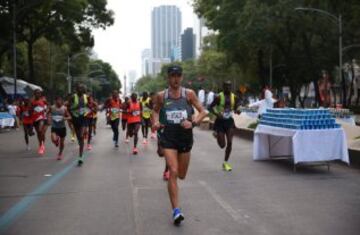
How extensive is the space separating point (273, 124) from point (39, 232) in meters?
7.23

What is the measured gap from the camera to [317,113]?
11867 millimetres

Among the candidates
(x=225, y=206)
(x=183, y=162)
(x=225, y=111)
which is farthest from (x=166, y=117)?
(x=225, y=111)

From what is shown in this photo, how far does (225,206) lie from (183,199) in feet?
2.61

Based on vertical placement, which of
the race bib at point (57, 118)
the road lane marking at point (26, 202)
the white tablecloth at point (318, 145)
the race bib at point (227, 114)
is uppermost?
the race bib at point (227, 114)

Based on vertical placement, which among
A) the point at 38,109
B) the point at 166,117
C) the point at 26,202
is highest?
the point at 38,109

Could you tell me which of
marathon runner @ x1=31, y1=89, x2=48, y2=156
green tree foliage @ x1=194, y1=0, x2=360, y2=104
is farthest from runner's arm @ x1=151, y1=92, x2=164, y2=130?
green tree foliage @ x1=194, y1=0, x2=360, y2=104

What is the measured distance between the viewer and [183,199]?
29.2 ft

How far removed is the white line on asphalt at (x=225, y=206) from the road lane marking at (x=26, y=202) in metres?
2.55

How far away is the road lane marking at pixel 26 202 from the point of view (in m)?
7.58

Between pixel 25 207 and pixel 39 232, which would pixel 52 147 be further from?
pixel 39 232

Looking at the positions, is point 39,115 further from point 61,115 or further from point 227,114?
point 227,114

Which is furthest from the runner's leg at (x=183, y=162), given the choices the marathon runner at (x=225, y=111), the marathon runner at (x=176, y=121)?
the marathon runner at (x=225, y=111)

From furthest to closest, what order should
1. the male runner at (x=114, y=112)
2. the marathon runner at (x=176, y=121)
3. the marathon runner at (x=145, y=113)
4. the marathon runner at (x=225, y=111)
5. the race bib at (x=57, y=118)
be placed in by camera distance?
the marathon runner at (x=145, y=113), the male runner at (x=114, y=112), the race bib at (x=57, y=118), the marathon runner at (x=225, y=111), the marathon runner at (x=176, y=121)

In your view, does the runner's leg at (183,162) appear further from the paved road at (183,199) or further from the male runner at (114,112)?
the male runner at (114,112)
